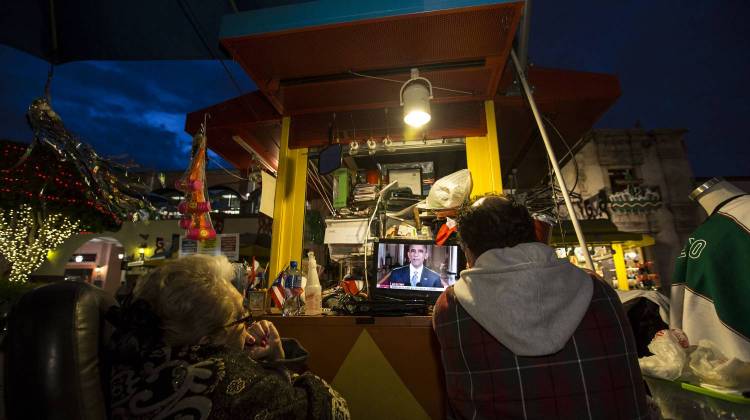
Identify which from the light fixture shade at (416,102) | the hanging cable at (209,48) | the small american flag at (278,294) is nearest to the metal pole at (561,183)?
the light fixture shade at (416,102)

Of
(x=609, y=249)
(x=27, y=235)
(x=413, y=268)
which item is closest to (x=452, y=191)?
(x=413, y=268)

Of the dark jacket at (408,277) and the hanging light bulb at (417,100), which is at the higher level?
the hanging light bulb at (417,100)

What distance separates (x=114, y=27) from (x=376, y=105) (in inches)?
117

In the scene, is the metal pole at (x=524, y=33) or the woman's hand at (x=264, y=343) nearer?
the woman's hand at (x=264, y=343)

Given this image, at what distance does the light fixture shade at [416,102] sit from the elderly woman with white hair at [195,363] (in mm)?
2009

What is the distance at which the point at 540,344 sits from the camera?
1132mm

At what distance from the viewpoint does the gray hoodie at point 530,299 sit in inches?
45.0

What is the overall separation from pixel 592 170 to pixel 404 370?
46.1ft

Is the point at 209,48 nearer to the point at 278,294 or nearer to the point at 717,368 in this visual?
the point at 278,294

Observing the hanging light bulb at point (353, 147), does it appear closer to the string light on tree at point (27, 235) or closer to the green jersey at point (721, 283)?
the green jersey at point (721, 283)

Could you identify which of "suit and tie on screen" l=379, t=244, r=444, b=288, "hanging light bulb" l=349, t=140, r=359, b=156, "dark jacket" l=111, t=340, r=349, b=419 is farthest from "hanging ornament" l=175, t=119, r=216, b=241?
"dark jacket" l=111, t=340, r=349, b=419

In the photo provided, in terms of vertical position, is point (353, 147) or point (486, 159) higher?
point (353, 147)

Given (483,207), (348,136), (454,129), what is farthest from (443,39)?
(483,207)

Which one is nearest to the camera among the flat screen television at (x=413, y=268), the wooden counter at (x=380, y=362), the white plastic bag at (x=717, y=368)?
the white plastic bag at (x=717, y=368)
